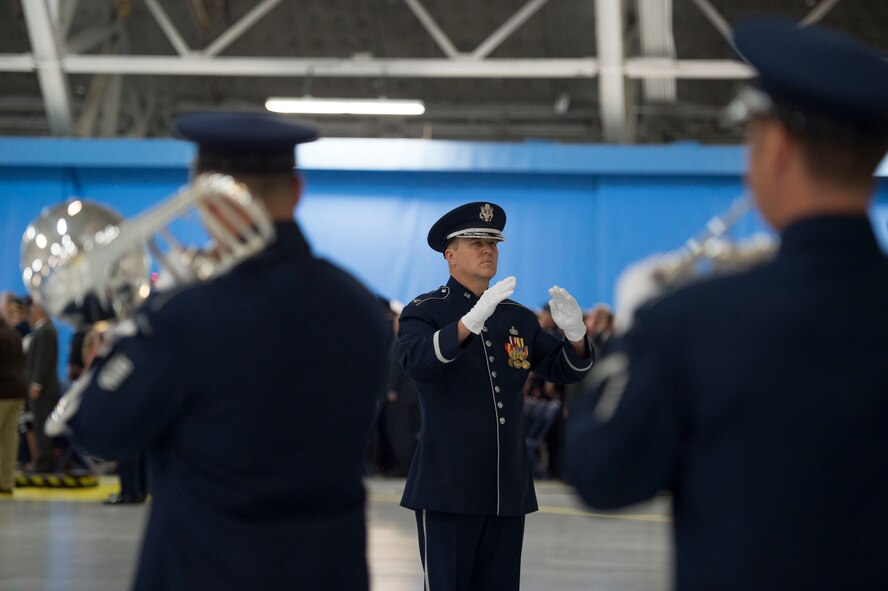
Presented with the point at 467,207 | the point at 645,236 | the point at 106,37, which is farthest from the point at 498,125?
the point at 467,207

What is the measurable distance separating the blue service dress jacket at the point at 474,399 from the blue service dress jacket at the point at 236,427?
1.84 meters

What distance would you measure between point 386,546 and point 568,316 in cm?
417

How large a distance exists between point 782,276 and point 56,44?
45.8ft

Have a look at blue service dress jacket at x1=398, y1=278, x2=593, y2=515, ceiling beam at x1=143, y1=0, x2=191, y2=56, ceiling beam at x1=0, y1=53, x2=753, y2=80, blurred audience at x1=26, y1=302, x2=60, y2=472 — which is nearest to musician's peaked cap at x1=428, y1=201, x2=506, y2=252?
blue service dress jacket at x1=398, y1=278, x2=593, y2=515

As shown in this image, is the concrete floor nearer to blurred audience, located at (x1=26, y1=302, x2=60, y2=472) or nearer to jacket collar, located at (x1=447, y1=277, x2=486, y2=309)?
blurred audience, located at (x1=26, y1=302, x2=60, y2=472)

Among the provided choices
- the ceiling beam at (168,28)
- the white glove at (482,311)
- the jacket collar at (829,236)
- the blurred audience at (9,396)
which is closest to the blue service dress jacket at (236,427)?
the jacket collar at (829,236)

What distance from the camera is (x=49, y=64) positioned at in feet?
47.3

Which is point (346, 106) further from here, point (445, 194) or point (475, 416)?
point (475, 416)

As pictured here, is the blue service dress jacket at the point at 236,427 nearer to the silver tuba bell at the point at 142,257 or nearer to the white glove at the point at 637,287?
the silver tuba bell at the point at 142,257

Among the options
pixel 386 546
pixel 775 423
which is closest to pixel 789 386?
pixel 775 423

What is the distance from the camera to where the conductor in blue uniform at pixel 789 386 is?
1.70 metres

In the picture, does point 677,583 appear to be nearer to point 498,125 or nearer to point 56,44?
point 56,44

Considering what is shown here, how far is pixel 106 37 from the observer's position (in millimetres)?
16031

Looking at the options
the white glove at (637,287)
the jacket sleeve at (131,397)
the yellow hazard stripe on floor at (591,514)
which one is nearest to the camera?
the white glove at (637,287)
